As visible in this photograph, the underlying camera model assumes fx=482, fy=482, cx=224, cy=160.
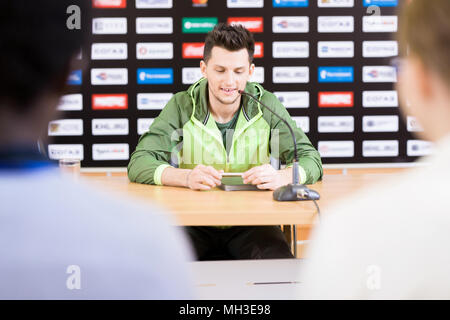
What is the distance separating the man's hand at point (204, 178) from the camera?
60.9 inches

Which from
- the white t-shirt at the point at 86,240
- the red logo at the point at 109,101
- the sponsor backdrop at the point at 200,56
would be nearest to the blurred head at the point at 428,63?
Result: the white t-shirt at the point at 86,240

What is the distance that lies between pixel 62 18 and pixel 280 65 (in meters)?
2.72

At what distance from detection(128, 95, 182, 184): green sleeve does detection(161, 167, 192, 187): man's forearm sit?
22mm

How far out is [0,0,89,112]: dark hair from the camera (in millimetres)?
547

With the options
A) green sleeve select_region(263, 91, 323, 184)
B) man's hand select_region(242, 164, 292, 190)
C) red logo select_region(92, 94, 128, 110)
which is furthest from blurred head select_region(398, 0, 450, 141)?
red logo select_region(92, 94, 128, 110)

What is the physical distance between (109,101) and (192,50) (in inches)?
25.3

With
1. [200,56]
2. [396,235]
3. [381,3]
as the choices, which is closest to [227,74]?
A: [200,56]

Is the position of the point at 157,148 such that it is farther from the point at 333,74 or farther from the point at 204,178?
the point at 333,74

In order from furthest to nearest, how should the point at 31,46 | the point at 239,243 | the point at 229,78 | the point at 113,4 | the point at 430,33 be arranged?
the point at 113,4
the point at 229,78
the point at 239,243
the point at 430,33
the point at 31,46

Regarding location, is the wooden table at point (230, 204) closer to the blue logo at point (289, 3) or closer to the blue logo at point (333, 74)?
the blue logo at point (333, 74)

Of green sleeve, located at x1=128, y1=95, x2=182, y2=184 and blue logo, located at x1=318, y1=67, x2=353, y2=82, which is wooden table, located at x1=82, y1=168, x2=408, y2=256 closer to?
green sleeve, located at x1=128, y1=95, x2=182, y2=184

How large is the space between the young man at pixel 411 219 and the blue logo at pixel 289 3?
2.58m

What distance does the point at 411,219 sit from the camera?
0.61m

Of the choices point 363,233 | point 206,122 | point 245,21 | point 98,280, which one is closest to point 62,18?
point 98,280
